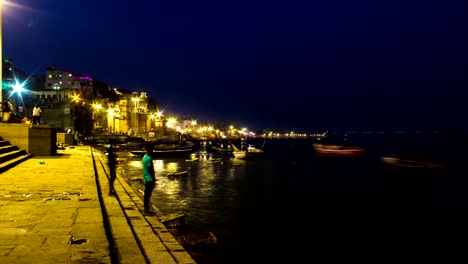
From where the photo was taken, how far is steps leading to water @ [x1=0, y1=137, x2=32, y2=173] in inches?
696

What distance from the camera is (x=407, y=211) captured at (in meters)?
27.3

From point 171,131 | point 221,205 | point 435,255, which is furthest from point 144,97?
point 435,255

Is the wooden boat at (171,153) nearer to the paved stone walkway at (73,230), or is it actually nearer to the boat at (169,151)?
the boat at (169,151)

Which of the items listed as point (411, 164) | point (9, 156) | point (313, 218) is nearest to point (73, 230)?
point (9, 156)

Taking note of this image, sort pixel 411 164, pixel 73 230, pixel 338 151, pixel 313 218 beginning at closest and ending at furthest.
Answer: pixel 73 230
pixel 313 218
pixel 411 164
pixel 338 151

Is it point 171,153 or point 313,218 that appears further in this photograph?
point 171,153

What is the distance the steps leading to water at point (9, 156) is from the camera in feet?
58.0

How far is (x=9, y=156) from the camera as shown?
19.9 m

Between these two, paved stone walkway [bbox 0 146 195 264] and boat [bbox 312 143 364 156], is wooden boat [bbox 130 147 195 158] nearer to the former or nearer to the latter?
boat [bbox 312 143 364 156]

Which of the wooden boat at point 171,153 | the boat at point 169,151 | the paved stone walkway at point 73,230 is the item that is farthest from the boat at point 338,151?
the paved stone walkway at point 73,230

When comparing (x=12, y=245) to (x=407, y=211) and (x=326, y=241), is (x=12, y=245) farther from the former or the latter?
(x=407, y=211)

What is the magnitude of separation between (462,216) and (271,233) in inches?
601

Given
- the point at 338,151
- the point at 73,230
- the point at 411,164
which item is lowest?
the point at 338,151

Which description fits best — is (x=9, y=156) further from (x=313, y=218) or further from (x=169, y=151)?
(x=169, y=151)
